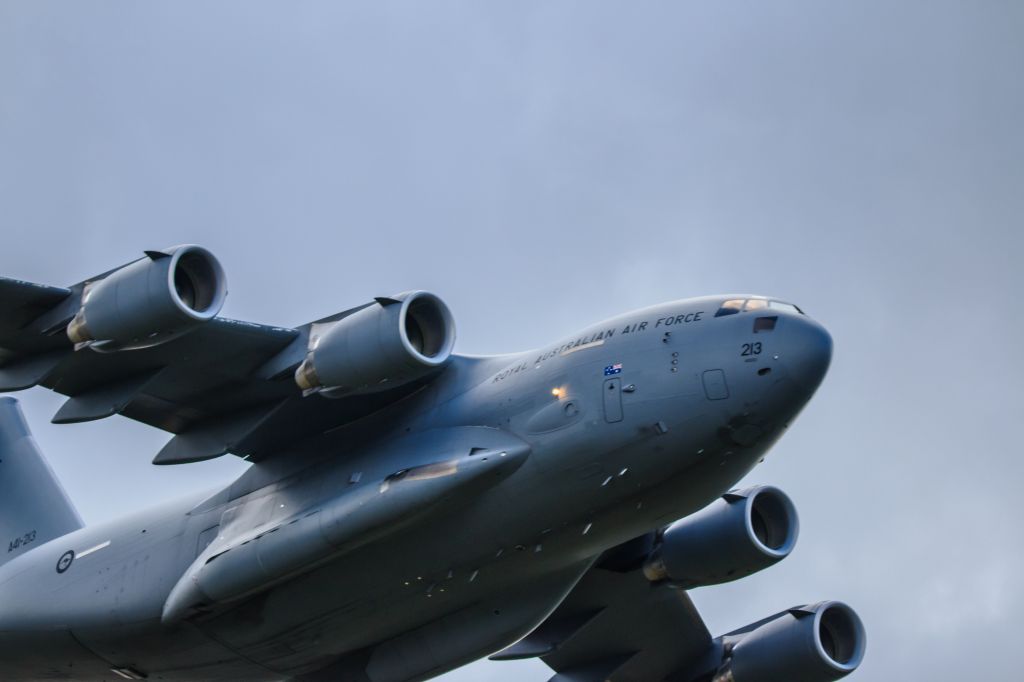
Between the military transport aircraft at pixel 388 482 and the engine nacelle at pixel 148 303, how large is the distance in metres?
0.02

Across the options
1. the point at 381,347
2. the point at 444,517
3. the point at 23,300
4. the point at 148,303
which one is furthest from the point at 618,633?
the point at 23,300

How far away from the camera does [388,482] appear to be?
12688 mm

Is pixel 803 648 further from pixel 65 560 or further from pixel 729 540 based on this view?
pixel 65 560

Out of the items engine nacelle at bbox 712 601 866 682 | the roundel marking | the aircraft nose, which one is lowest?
engine nacelle at bbox 712 601 866 682

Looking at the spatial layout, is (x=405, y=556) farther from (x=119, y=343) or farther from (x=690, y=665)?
(x=690, y=665)

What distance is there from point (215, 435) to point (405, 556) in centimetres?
233

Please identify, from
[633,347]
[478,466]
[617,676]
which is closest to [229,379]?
[478,466]

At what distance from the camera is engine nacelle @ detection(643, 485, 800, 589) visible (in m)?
14.6

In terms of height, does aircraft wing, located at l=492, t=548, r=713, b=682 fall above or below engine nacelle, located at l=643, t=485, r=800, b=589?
below

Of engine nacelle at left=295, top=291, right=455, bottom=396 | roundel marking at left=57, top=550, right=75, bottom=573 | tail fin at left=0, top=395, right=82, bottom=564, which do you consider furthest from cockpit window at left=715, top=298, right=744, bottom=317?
tail fin at left=0, top=395, right=82, bottom=564

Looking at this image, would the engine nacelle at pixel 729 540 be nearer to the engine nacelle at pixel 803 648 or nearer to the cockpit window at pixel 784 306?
the engine nacelle at pixel 803 648

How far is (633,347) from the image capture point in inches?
493

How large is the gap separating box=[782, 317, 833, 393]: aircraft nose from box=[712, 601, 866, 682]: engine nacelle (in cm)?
442

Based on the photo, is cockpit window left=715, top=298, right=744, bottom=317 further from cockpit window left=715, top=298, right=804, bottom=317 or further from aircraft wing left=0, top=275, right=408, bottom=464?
aircraft wing left=0, top=275, right=408, bottom=464
